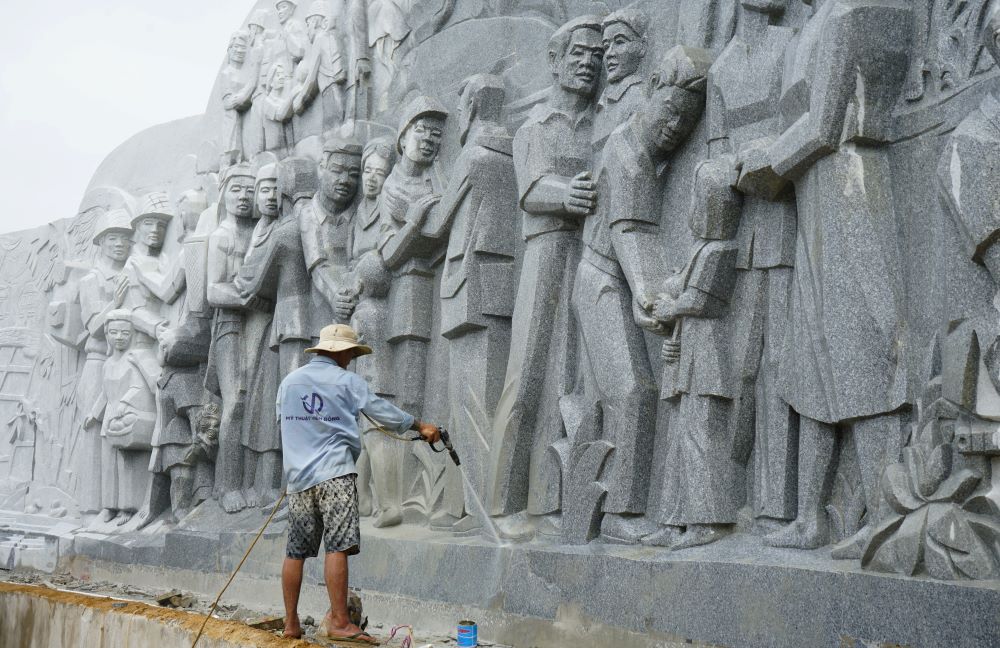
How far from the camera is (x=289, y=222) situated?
33.4ft

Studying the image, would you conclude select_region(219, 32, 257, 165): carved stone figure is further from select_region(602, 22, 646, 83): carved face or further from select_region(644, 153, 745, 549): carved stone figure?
select_region(644, 153, 745, 549): carved stone figure

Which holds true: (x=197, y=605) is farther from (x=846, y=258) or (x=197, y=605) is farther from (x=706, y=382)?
(x=846, y=258)

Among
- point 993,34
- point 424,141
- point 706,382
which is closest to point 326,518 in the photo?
point 706,382

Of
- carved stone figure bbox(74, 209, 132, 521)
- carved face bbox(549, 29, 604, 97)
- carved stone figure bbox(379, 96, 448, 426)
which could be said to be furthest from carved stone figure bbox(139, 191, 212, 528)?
carved face bbox(549, 29, 604, 97)

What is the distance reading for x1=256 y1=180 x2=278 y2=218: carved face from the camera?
1073cm

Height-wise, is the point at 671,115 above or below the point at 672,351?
above

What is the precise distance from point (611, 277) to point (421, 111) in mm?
2682

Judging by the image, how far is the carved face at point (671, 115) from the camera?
20.8ft

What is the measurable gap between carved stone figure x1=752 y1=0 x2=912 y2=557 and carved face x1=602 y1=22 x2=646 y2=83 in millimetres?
1605

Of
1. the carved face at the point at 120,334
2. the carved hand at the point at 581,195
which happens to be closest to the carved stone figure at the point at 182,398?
the carved face at the point at 120,334

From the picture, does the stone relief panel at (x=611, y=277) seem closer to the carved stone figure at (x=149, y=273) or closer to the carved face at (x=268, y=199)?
the carved face at (x=268, y=199)

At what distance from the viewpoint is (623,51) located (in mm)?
6930

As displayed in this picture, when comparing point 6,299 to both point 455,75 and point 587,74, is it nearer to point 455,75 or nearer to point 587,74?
point 455,75

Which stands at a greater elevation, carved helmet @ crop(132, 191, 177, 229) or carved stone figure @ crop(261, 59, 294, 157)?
carved stone figure @ crop(261, 59, 294, 157)
